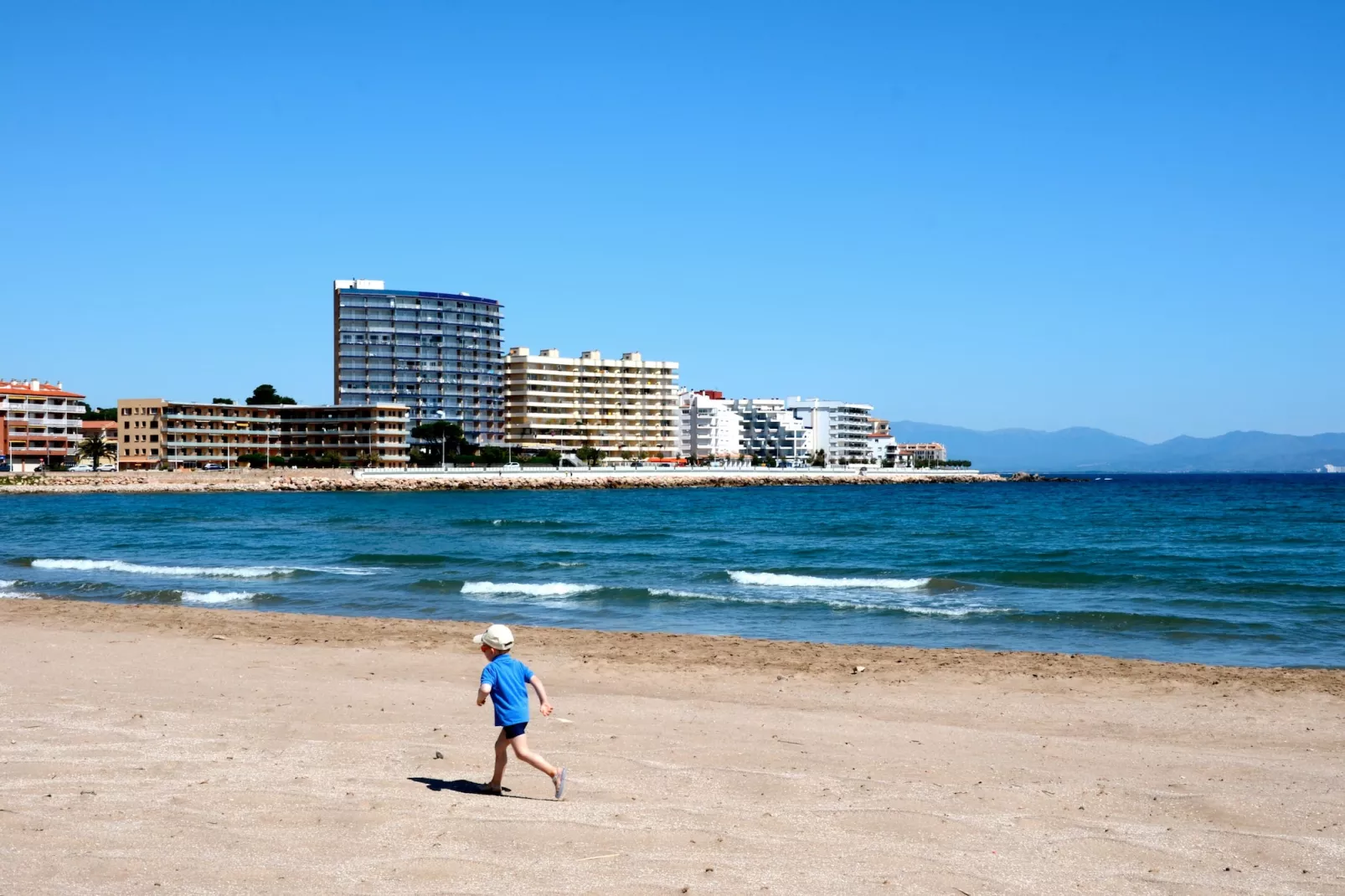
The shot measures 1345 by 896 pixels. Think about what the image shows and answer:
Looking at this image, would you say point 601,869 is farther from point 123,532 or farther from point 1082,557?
point 123,532

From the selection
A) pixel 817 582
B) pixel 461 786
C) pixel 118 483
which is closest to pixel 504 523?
pixel 817 582

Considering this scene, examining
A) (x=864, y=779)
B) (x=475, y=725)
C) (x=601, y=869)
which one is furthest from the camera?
(x=475, y=725)

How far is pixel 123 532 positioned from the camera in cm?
4903

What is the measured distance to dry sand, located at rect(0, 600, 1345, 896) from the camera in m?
6.86

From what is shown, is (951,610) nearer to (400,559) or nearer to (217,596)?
(217,596)

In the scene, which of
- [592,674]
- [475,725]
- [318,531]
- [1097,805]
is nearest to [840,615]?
[592,674]

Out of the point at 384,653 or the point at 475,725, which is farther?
A: the point at 384,653

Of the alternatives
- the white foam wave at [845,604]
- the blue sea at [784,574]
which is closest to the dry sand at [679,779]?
the blue sea at [784,574]

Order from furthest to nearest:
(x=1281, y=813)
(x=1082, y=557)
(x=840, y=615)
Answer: (x=1082, y=557), (x=840, y=615), (x=1281, y=813)

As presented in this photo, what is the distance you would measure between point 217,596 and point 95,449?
4637 inches

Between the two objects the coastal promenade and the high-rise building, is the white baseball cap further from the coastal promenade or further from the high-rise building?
the high-rise building

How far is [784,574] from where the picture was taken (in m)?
31.0

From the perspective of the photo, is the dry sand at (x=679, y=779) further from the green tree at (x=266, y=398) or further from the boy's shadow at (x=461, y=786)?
the green tree at (x=266, y=398)

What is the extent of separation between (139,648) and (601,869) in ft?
40.1
